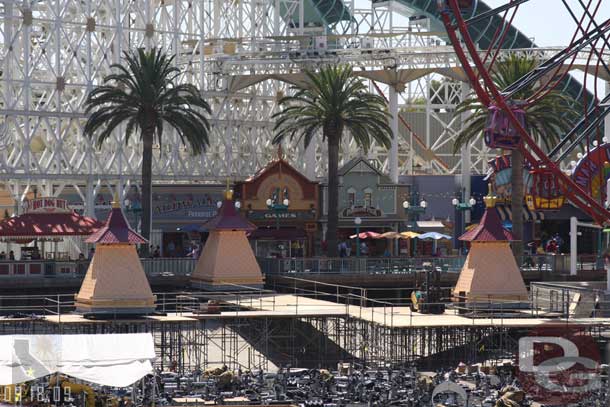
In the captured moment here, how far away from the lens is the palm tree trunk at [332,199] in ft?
272

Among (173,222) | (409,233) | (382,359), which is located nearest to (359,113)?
(409,233)

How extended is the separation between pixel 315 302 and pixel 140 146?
29.0m

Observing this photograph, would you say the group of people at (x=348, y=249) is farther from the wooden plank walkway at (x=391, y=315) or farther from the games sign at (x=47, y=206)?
the wooden plank walkway at (x=391, y=315)

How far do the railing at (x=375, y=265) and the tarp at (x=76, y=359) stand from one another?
29.4 m

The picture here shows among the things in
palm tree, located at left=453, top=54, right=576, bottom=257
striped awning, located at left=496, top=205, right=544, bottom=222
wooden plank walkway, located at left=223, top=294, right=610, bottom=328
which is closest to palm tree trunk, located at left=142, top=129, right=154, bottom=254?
palm tree, located at left=453, top=54, right=576, bottom=257

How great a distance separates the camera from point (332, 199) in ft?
274

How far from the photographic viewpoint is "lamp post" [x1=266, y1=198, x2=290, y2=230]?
87.0 m

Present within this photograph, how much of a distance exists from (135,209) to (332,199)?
10.5 m

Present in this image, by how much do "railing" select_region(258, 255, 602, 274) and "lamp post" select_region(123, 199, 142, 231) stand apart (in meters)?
12.3

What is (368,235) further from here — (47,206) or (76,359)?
(76,359)

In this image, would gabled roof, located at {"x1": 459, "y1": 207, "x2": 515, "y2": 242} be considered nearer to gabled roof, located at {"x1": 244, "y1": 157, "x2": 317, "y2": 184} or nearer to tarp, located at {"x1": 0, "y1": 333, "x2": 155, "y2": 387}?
tarp, located at {"x1": 0, "y1": 333, "x2": 155, "y2": 387}

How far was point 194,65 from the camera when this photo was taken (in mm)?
96625

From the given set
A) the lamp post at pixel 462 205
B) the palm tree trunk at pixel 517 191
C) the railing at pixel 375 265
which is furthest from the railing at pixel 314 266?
the lamp post at pixel 462 205

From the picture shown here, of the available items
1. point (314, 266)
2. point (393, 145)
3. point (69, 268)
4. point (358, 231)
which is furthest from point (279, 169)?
point (69, 268)
